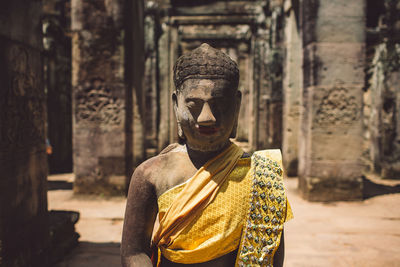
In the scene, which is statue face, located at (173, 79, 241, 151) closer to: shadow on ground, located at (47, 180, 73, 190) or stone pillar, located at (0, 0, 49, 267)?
stone pillar, located at (0, 0, 49, 267)

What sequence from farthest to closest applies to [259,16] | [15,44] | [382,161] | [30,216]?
1. [259,16]
2. [382,161]
3. [30,216]
4. [15,44]

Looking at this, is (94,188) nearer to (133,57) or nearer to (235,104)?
(133,57)

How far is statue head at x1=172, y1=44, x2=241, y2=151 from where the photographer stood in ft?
4.32

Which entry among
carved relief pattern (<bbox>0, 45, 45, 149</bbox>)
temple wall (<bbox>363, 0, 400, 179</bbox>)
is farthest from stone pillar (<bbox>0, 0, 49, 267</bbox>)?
temple wall (<bbox>363, 0, 400, 179</bbox>)

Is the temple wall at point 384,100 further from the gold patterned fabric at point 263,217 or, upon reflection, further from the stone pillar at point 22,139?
the stone pillar at point 22,139

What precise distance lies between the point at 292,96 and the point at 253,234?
7.23m

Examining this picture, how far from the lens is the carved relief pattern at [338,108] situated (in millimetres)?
5383

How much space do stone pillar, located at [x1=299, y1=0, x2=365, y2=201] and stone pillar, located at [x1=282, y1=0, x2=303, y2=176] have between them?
102 inches

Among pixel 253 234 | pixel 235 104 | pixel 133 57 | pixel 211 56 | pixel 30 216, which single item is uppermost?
pixel 133 57


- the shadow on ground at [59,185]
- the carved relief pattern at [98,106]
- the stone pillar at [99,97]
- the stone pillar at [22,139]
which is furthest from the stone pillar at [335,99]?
the shadow on ground at [59,185]

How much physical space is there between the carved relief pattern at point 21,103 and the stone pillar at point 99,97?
2.79 m

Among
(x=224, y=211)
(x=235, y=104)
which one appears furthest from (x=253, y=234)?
(x=235, y=104)

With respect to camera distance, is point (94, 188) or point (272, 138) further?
point (272, 138)

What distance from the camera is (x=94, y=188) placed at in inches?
218
